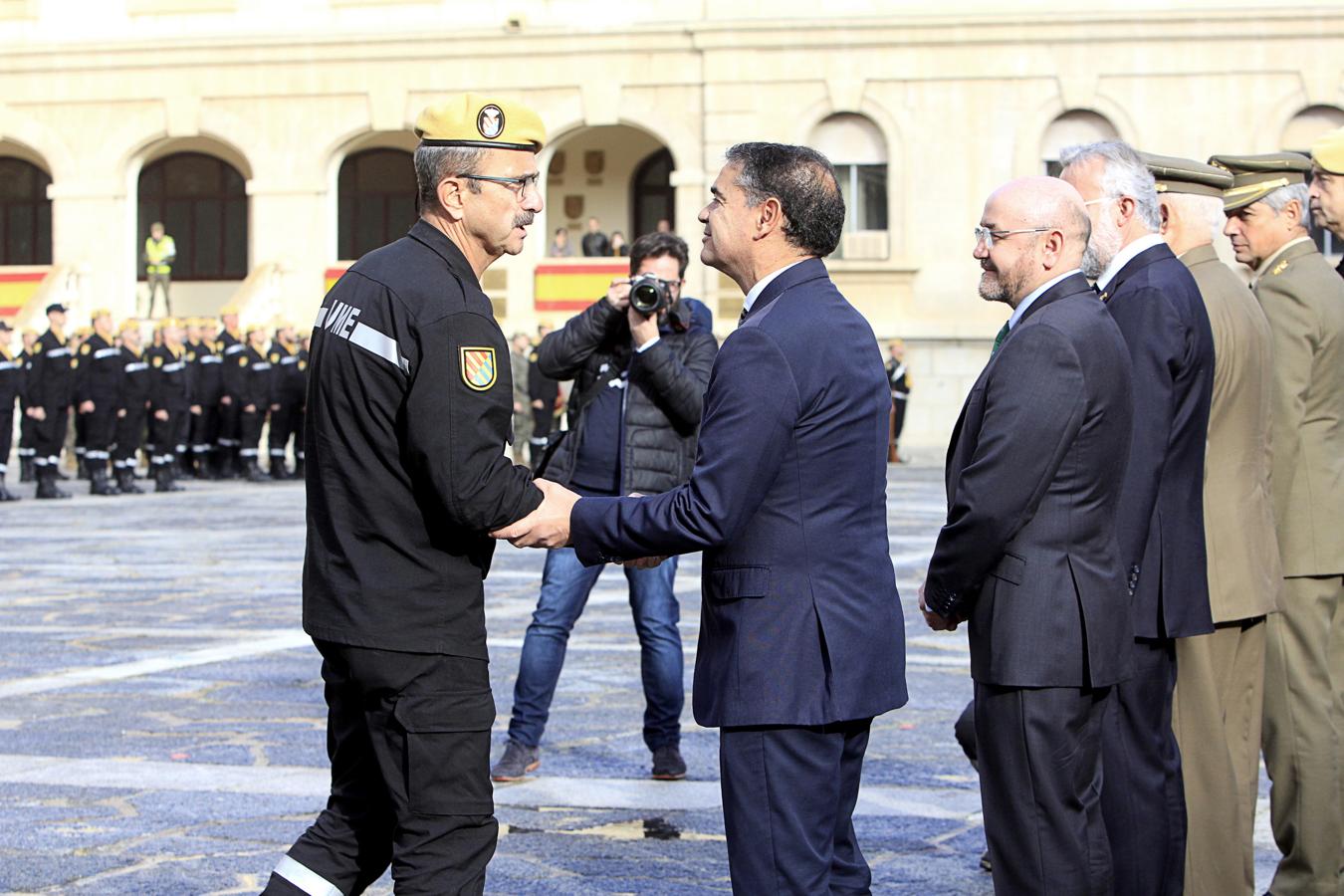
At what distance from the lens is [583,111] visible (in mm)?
35844

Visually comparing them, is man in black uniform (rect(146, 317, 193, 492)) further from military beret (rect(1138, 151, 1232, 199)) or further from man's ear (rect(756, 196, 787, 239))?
man's ear (rect(756, 196, 787, 239))

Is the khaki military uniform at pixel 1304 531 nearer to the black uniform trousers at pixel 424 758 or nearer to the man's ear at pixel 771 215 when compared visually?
the man's ear at pixel 771 215

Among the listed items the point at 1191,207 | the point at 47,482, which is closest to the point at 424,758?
the point at 1191,207

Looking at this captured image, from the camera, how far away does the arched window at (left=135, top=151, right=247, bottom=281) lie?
41188mm

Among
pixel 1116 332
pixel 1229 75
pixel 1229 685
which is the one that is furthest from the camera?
pixel 1229 75

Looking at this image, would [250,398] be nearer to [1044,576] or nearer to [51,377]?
[51,377]

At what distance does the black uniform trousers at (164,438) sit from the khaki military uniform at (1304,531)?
20.7 m

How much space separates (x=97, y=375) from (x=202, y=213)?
17753 mm

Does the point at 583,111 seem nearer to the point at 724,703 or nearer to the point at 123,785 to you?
the point at 123,785

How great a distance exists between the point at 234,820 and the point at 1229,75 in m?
30.6

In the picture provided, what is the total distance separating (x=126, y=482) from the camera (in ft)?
79.0

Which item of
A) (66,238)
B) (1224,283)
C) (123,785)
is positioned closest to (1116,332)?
(1224,283)

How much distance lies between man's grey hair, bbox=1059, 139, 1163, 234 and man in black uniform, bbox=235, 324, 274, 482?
23.4 metres

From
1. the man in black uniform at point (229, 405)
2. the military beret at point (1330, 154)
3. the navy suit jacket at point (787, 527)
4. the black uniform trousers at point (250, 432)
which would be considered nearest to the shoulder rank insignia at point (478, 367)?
the navy suit jacket at point (787, 527)
